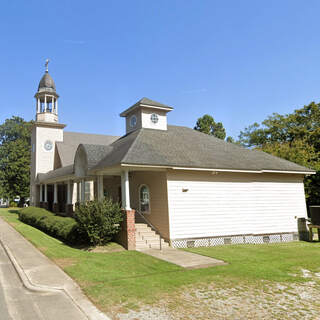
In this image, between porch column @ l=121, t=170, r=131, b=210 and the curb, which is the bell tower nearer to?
porch column @ l=121, t=170, r=131, b=210

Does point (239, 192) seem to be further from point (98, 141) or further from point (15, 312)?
point (98, 141)

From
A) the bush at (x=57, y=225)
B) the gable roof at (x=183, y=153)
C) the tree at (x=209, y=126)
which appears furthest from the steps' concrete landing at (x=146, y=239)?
the tree at (x=209, y=126)

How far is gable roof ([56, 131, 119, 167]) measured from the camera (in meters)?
27.4

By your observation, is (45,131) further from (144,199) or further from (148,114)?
(144,199)

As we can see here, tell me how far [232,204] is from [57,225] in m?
9.50

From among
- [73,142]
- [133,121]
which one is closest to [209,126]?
[73,142]

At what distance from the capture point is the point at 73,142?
1167 inches

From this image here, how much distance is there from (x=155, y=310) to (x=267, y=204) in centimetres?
1229

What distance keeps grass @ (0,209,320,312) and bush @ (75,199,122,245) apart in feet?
2.10

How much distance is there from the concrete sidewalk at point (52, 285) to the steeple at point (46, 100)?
2011cm

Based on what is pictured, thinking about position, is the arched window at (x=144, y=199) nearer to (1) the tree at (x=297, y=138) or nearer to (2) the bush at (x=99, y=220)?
(2) the bush at (x=99, y=220)

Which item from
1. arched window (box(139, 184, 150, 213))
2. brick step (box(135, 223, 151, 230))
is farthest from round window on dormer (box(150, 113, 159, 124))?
brick step (box(135, 223, 151, 230))

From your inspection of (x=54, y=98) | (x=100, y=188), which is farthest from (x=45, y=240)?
(x=54, y=98)

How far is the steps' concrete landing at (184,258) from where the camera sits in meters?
9.45
